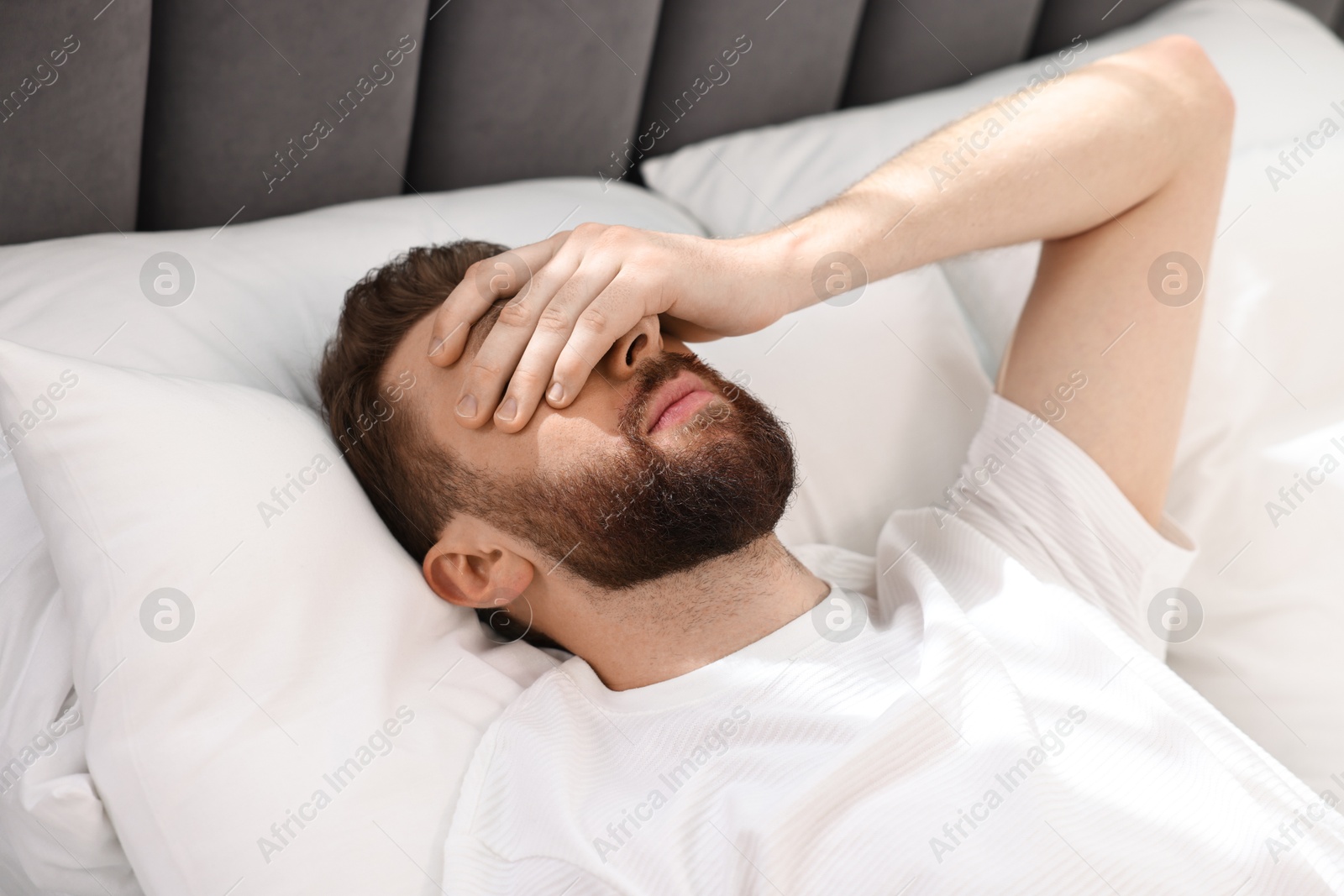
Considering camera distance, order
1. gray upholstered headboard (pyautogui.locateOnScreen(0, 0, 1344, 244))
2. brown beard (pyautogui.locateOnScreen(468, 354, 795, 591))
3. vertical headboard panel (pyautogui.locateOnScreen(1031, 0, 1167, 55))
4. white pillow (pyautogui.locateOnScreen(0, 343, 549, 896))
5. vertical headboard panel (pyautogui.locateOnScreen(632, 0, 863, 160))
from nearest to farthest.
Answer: white pillow (pyautogui.locateOnScreen(0, 343, 549, 896)), brown beard (pyautogui.locateOnScreen(468, 354, 795, 591)), gray upholstered headboard (pyautogui.locateOnScreen(0, 0, 1344, 244)), vertical headboard panel (pyautogui.locateOnScreen(632, 0, 863, 160)), vertical headboard panel (pyautogui.locateOnScreen(1031, 0, 1167, 55))

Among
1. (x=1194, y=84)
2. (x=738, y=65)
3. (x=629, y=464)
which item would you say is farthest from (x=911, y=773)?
(x=738, y=65)

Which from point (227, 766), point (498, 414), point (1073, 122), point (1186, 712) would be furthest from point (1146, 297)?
point (227, 766)

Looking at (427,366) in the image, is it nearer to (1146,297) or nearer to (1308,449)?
(1146,297)

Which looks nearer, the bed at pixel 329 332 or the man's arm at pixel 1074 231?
the bed at pixel 329 332

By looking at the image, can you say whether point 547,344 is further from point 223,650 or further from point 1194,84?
point 1194,84

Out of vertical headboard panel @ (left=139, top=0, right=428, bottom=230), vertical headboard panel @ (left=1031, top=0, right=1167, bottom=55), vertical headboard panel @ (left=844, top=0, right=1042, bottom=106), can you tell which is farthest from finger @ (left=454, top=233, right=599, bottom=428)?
vertical headboard panel @ (left=1031, top=0, right=1167, bottom=55)

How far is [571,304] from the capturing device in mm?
878

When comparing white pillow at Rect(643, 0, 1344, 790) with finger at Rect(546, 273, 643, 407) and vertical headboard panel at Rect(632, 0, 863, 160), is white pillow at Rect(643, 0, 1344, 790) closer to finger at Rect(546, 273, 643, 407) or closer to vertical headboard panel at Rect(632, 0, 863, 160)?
vertical headboard panel at Rect(632, 0, 863, 160)

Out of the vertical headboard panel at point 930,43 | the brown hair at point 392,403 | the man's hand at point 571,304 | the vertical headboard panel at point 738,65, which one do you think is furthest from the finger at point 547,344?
the vertical headboard panel at point 930,43

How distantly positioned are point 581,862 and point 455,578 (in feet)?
0.99

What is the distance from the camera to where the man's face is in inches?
35.3

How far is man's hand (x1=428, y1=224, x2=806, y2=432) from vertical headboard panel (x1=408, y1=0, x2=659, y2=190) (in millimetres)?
422

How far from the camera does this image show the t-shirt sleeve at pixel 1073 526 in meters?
1.08

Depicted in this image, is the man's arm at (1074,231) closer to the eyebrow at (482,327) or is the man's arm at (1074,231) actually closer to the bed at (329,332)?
the eyebrow at (482,327)
